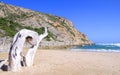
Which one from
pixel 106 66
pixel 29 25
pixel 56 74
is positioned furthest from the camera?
pixel 29 25

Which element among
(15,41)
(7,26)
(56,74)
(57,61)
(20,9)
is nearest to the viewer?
(56,74)

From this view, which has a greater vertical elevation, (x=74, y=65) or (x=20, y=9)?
(x=20, y=9)

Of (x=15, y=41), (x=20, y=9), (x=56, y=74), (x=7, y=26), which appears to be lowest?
(x=56, y=74)

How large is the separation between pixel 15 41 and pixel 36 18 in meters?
67.6

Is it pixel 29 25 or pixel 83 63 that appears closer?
pixel 83 63

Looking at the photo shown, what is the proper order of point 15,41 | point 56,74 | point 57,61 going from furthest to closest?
point 57,61 < point 15,41 < point 56,74

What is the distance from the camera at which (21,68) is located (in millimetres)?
16344

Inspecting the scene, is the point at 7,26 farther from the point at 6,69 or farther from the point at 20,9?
the point at 6,69

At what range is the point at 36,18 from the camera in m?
83.6

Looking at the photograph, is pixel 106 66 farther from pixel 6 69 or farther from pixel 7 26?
pixel 7 26

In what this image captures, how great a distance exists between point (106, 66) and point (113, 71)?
5.21 feet

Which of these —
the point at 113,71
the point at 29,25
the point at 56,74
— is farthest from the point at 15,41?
the point at 29,25

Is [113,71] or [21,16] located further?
[21,16]

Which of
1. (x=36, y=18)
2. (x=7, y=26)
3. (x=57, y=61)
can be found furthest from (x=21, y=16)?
(x=57, y=61)
